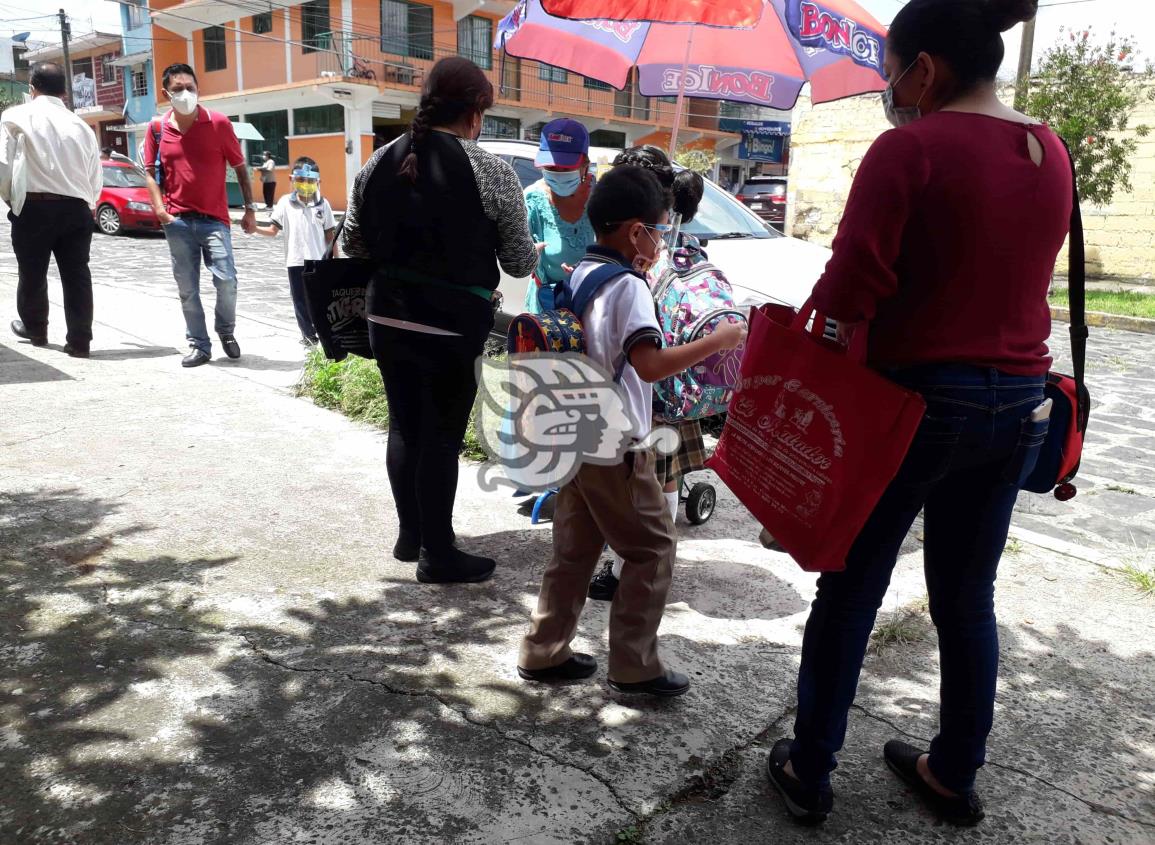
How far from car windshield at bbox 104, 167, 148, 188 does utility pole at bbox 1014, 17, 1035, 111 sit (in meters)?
16.7

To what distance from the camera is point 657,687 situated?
2.80 meters

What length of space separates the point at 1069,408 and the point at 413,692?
2.00 metres

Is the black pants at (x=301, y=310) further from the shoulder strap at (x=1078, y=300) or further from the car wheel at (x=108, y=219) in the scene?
the car wheel at (x=108, y=219)

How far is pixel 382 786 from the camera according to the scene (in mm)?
2334

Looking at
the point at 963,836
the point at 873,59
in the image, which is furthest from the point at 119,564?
the point at 873,59

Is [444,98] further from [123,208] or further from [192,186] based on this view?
[123,208]

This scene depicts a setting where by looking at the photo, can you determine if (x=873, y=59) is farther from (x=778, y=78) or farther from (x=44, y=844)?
(x=44, y=844)

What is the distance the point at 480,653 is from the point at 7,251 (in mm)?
13518

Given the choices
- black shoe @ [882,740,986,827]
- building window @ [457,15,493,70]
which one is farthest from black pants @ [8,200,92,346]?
building window @ [457,15,493,70]

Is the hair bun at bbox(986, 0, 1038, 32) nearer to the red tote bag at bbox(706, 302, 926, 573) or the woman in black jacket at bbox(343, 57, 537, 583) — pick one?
the red tote bag at bbox(706, 302, 926, 573)

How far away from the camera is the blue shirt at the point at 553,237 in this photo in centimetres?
420

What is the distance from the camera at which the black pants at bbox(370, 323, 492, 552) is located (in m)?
3.36

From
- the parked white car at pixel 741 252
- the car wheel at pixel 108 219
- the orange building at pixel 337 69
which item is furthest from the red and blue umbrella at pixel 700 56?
the orange building at pixel 337 69

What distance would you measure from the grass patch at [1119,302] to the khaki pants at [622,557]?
11.5m
